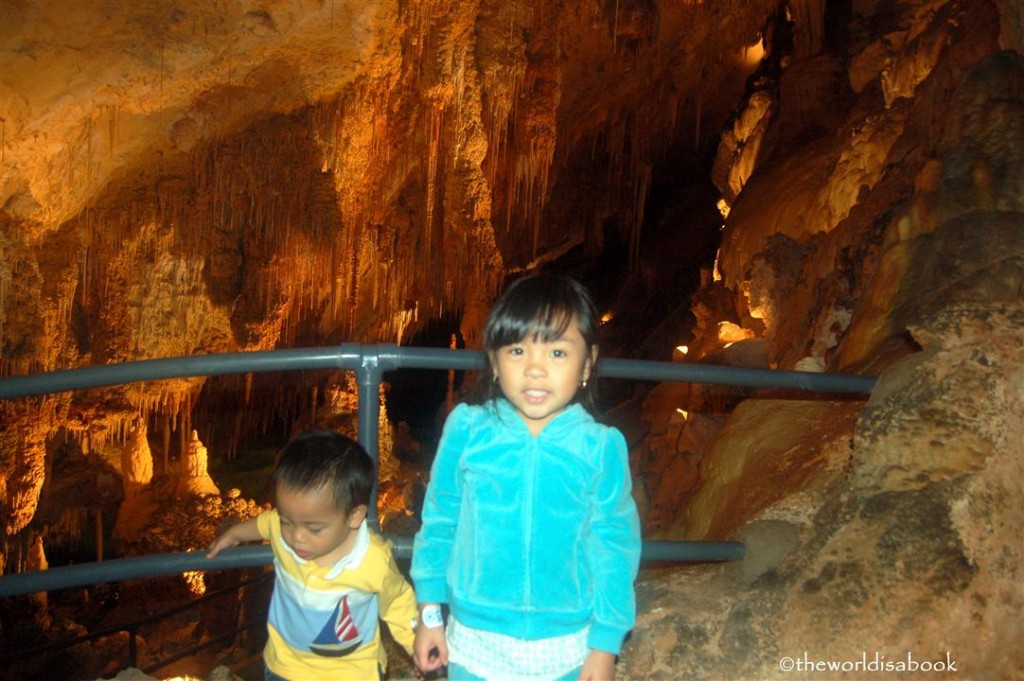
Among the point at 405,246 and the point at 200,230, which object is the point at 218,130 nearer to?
the point at 200,230

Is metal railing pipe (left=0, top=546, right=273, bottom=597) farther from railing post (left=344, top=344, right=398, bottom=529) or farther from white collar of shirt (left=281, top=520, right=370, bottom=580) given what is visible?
railing post (left=344, top=344, right=398, bottom=529)

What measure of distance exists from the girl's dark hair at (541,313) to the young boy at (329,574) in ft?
1.75

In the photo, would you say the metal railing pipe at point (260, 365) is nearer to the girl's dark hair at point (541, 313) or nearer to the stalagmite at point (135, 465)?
the girl's dark hair at point (541, 313)

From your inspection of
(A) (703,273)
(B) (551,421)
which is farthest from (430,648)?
(A) (703,273)

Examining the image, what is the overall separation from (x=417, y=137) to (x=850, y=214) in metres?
5.48

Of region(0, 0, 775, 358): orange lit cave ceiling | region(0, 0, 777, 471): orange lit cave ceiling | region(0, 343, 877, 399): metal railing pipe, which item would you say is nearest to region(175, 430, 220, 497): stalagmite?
region(0, 0, 777, 471): orange lit cave ceiling

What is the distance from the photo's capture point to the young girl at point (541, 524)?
176 cm

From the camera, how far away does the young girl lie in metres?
1.76

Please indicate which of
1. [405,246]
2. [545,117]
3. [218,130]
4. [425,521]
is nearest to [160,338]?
[218,130]

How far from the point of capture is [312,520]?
196cm

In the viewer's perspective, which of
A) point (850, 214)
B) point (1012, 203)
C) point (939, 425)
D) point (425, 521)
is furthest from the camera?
point (850, 214)

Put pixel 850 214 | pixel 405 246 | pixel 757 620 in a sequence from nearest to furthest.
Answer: pixel 757 620 → pixel 850 214 → pixel 405 246

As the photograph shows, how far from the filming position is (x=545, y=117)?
39.8ft

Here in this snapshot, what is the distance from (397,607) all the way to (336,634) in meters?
0.17
